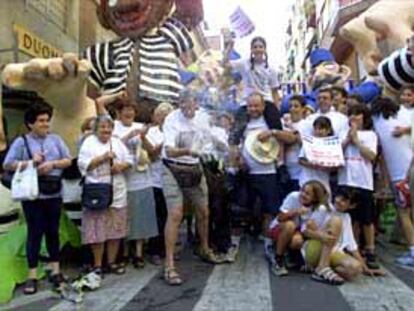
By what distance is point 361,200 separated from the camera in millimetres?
5699

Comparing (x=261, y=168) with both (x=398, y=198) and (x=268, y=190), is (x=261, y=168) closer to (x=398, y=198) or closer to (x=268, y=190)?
(x=268, y=190)

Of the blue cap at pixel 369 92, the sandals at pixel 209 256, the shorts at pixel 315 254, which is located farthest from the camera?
the blue cap at pixel 369 92

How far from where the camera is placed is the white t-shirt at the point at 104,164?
5352mm

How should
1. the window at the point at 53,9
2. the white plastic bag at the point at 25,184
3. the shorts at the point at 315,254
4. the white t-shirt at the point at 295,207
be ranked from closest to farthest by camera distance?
the white plastic bag at the point at 25,184 → the shorts at the point at 315,254 → the white t-shirt at the point at 295,207 → the window at the point at 53,9

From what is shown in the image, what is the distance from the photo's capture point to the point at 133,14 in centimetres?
603

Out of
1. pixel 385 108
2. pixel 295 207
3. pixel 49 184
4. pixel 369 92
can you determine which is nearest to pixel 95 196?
pixel 49 184

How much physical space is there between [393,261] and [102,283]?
8.73 ft

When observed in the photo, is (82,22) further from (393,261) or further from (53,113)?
(393,261)

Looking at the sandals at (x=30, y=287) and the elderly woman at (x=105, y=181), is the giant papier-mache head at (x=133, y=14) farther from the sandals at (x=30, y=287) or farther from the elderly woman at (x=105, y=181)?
the sandals at (x=30, y=287)

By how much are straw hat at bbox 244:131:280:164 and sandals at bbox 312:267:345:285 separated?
124 centimetres

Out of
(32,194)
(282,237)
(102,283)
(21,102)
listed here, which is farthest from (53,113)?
(21,102)

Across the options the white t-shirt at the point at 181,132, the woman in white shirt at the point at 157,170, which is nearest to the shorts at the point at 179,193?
the white t-shirt at the point at 181,132

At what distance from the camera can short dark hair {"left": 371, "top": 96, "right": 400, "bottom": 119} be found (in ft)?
19.8

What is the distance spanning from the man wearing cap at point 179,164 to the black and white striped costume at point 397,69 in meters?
1.61
